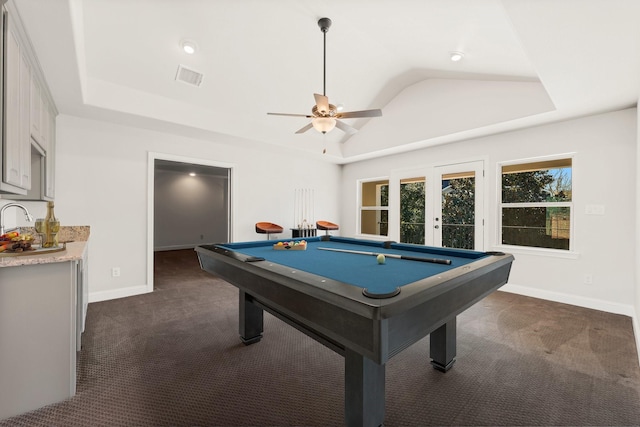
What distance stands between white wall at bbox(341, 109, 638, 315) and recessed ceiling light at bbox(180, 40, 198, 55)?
13.7ft

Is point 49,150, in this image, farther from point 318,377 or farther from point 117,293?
point 318,377

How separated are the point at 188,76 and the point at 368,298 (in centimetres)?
372

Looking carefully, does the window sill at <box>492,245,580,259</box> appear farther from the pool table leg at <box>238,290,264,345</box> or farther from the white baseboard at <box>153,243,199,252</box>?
the white baseboard at <box>153,243,199,252</box>

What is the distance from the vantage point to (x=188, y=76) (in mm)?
3562

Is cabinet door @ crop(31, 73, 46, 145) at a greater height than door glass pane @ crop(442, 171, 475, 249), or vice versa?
cabinet door @ crop(31, 73, 46, 145)

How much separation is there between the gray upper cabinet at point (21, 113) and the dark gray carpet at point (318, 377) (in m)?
1.38

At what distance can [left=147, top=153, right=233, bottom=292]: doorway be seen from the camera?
7.71 m

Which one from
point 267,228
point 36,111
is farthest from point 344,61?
point 36,111

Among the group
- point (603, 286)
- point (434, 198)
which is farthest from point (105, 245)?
point (603, 286)

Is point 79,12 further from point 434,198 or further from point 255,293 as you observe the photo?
point 434,198

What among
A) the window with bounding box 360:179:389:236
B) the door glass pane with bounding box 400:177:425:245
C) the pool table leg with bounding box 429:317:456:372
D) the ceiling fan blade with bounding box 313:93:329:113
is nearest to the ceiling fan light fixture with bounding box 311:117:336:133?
the ceiling fan blade with bounding box 313:93:329:113

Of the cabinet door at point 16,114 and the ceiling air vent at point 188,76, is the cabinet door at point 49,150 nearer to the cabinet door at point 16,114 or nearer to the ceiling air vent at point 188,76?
the cabinet door at point 16,114

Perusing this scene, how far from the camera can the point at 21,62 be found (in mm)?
1874

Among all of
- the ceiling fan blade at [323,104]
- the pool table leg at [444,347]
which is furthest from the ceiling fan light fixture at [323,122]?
the pool table leg at [444,347]
